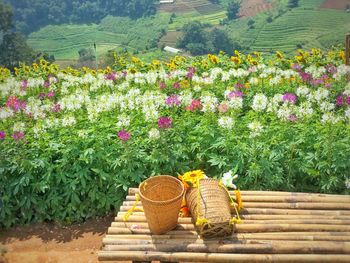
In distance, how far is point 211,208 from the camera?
11.6ft

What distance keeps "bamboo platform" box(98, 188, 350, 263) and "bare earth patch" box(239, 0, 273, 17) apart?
130 feet

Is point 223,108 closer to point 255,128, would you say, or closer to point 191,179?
point 255,128

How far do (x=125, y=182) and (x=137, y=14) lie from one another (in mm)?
45135

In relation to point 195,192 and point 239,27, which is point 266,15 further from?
point 195,192

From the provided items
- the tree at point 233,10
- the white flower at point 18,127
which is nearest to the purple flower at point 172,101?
the white flower at point 18,127

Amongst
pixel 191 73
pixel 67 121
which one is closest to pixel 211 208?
pixel 67 121

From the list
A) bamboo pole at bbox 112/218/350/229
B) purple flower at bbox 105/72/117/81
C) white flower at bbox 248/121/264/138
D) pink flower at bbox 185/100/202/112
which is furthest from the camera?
purple flower at bbox 105/72/117/81

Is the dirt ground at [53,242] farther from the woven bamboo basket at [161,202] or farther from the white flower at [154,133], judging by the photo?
the woven bamboo basket at [161,202]

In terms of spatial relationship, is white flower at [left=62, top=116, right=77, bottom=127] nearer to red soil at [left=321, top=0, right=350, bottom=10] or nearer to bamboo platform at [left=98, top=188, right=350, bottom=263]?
bamboo platform at [left=98, top=188, right=350, bottom=263]

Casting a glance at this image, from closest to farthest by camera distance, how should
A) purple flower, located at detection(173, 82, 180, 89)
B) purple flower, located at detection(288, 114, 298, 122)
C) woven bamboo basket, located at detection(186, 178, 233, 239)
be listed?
woven bamboo basket, located at detection(186, 178, 233, 239), purple flower, located at detection(288, 114, 298, 122), purple flower, located at detection(173, 82, 180, 89)

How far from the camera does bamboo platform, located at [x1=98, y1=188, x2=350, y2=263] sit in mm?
3303

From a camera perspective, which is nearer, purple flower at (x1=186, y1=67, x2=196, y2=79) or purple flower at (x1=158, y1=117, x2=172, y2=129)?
purple flower at (x1=158, y1=117, x2=172, y2=129)

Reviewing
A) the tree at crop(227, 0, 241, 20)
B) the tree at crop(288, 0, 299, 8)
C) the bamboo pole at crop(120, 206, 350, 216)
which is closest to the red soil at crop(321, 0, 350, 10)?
the tree at crop(288, 0, 299, 8)

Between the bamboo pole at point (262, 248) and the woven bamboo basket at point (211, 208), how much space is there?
0.13 meters
